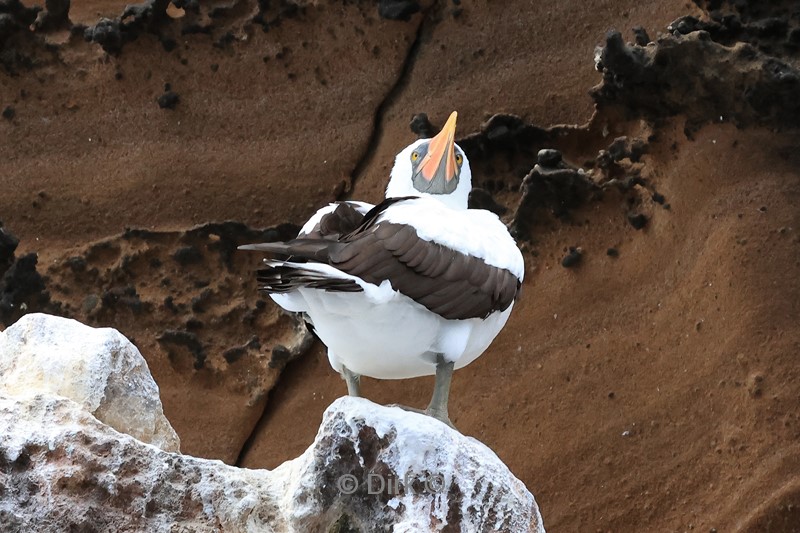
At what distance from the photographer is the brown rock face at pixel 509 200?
300 cm

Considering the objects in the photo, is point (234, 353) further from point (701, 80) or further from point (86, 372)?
point (701, 80)

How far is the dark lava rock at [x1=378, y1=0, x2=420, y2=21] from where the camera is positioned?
11.1ft

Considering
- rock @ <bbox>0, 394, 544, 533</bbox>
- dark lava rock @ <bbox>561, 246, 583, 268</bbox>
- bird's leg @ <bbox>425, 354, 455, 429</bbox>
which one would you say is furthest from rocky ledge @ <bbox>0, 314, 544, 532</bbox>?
dark lava rock @ <bbox>561, 246, 583, 268</bbox>

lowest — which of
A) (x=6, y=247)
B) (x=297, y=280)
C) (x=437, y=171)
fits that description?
(x=6, y=247)

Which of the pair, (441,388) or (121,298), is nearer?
(441,388)

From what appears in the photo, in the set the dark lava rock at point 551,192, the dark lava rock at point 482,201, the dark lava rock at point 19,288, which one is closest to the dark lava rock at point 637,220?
the dark lava rock at point 551,192

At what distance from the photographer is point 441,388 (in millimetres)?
2141

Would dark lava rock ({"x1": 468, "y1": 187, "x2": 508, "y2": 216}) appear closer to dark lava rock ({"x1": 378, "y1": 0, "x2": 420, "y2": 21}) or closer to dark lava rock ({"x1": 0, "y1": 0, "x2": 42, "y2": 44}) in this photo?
dark lava rock ({"x1": 378, "y1": 0, "x2": 420, "y2": 21})

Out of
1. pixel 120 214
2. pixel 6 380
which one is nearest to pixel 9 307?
pixel 120 214

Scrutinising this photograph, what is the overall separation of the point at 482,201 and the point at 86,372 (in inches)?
54.4

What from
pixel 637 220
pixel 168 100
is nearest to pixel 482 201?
pixel 637 220

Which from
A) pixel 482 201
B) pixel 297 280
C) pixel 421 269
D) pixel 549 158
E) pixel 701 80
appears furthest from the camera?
pixel 482 201

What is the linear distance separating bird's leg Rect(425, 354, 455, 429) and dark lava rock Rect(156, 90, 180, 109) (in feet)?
5.55

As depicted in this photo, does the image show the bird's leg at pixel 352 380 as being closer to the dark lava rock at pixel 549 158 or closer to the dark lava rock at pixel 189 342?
the dark lava rock at pixel 549 158
